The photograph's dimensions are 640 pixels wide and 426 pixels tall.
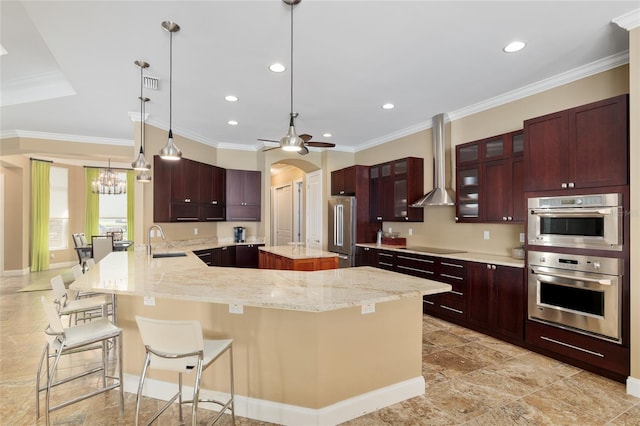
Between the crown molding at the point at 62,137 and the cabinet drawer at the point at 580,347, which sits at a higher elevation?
the crown molding at the point at 62,137

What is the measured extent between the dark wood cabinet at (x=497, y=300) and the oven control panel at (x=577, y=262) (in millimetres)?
242

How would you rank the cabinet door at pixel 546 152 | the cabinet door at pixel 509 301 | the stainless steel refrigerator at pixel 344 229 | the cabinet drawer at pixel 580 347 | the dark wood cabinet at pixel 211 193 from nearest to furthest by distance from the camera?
the cabinet drawer at pixel 580 347
the cabinet door at pixel 546 152
the cabinet door at pixel 509 301
the dark wood cabinet at pixel 211 193
the stainless steel refrigerator at pixel 344 229

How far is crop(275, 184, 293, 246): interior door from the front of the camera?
9344 millimetres

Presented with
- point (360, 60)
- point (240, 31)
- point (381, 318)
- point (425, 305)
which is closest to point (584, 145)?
point (360, 60)

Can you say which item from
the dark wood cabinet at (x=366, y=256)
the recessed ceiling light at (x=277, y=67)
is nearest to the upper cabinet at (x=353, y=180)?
the dark wood cabinet at (x=366, y=256)

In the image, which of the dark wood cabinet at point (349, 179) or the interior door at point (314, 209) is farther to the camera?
the interior door at point (314, 209)

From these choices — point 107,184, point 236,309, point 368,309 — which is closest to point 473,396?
A: point 368,309

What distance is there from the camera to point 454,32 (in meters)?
2.74

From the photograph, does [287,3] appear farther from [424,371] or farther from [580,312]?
[580,312]

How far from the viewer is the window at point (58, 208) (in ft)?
28.7

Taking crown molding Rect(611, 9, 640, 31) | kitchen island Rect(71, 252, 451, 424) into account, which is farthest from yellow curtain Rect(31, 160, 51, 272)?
crown molding Rect(611, 9, 640, 31)

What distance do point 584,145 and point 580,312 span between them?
4.91 ft

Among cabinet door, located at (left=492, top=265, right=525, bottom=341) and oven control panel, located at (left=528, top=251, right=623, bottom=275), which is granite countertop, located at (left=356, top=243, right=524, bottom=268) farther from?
oven control panel, located at (left=528, top=251, right=623, bottom=275)

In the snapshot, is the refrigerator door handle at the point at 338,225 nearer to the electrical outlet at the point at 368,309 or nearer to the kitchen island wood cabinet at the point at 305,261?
the kitchen island wood cabinet at the point at 305,261
